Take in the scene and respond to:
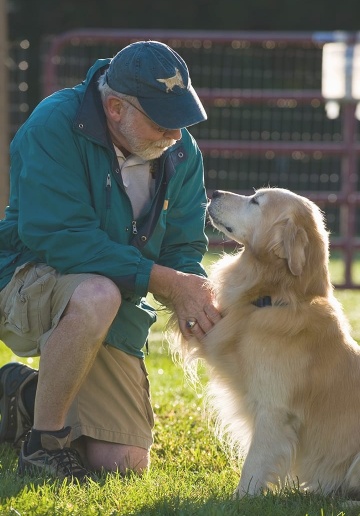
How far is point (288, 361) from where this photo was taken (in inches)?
142

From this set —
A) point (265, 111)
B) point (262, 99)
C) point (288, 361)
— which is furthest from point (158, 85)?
point (265, 111)

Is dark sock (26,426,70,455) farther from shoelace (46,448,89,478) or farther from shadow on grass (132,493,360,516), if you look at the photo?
shadow on grass (132,493,360,516)

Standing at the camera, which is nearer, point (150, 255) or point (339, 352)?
point (339, 352)

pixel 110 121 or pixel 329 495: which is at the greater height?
pixel 110 121

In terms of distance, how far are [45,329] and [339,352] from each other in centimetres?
111

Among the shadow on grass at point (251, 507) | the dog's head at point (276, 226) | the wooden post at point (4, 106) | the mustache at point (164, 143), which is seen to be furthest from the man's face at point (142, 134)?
the wooden post at point (4, 106)

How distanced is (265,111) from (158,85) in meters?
6.96

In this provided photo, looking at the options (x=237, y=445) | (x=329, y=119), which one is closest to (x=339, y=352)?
(x=237, y=445)

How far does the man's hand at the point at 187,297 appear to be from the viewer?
12.5 feet

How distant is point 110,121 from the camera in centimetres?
399

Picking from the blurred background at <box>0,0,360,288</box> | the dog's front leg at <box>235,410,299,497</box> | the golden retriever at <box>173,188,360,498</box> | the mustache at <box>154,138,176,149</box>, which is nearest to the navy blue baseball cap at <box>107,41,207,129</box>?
the mustache at <box>154,138,176,149</box>

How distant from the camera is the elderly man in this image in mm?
3746

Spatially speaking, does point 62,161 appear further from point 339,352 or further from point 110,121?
point 339,352

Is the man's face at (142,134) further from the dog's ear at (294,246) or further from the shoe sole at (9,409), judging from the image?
the shoe sole at (9,409)
